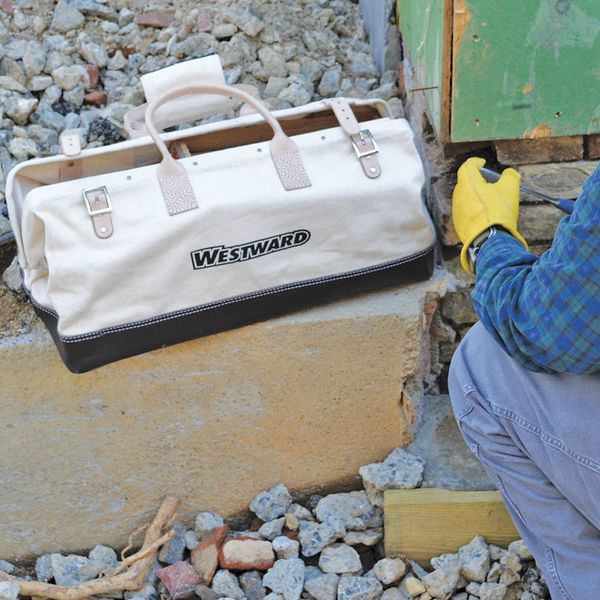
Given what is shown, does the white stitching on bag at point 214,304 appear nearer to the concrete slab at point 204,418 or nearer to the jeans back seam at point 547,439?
the concrete slab at point 204,418

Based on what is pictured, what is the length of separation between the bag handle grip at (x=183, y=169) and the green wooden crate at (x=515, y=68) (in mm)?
375

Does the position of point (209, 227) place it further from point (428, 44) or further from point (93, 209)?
point (428, 44)

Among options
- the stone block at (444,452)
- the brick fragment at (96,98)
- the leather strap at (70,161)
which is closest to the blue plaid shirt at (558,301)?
the stone block at (444,452)

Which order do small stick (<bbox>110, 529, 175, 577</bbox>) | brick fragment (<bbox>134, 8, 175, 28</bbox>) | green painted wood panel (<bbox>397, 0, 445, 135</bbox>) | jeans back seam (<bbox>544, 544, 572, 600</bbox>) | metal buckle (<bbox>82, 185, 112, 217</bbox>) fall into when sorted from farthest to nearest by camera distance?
1. brick fragment (<bbox>134, 8, 175, 28</bbox>)
2. small stick (<bbox>110, 529, 175, 577</bbox>)
3. green painted wood panel (<bbox>397, 0, 445, 135</bbox>)
4. metal buckle (<bbox>82, 185, 112, 217</bbox>)
5. jeans back seam (<bbox>544, 544, 572, 600</bbox>)

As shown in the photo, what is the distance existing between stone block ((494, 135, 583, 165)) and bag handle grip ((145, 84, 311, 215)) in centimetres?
49

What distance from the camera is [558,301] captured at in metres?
1.35

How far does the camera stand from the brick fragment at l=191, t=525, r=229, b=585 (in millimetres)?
2176

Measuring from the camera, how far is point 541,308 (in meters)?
1.38

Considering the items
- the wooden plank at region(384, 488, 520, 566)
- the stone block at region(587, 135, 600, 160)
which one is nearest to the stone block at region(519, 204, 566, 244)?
the stone block at region(587, 135, 600, 160)

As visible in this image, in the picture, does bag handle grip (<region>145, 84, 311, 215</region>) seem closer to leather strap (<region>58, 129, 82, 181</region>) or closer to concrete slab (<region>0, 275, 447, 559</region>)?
leather strap (<region>58, 129, 82, 181</region>)

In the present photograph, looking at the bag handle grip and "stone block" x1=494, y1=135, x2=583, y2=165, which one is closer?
the bag handle grip

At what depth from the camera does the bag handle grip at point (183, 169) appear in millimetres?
1887

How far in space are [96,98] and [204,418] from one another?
0.94 meters

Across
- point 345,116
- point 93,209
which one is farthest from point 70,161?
point 345,116
